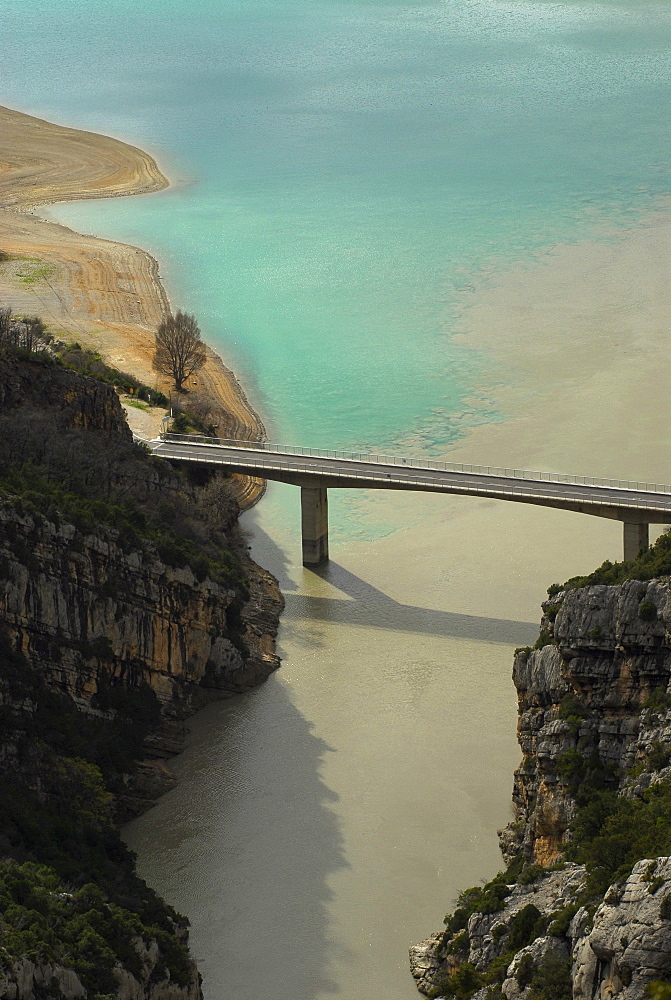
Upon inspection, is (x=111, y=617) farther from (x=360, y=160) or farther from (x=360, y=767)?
(x=360, y=160)

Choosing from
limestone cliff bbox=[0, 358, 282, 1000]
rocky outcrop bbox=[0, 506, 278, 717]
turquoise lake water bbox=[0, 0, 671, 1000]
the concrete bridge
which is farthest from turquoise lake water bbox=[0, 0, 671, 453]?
rocky outcrop bbox=[0, 506, 278, 717]

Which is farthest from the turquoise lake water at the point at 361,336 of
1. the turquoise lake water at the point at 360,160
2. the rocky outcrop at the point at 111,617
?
the rocky outcrop at the point at 111,617

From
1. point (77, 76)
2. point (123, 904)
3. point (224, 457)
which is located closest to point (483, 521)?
point (224, 457)

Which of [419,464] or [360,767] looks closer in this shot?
[360,767]

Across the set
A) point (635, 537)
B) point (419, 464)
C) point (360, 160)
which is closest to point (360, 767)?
point (635, 537)

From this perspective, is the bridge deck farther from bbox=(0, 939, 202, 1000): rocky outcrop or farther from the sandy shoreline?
bbox=(0, 939, 202, 1000): rocky outcrop

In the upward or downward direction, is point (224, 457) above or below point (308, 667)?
above

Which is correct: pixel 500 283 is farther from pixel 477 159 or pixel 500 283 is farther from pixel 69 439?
pixel 69 439
